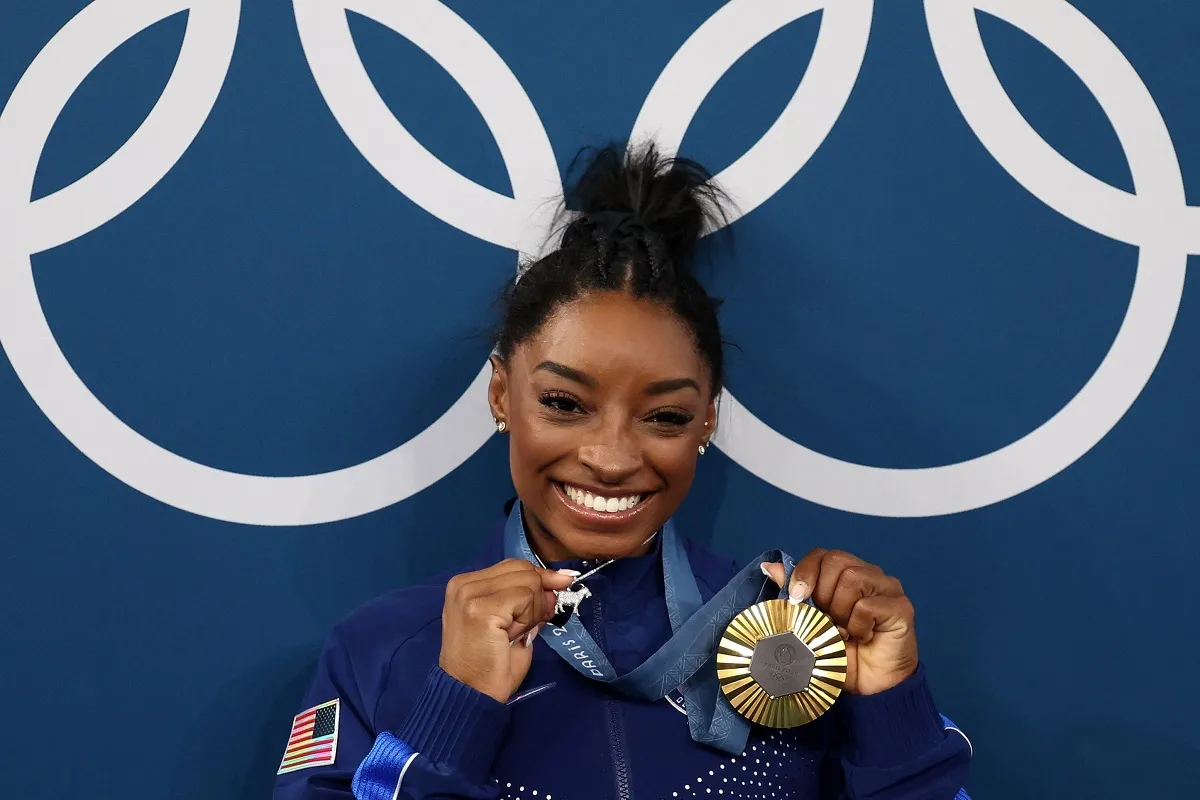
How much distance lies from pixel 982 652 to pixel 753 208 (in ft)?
2.77

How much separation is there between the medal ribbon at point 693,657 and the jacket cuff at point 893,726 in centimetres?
15

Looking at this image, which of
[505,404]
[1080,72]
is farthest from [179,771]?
[1080,72]

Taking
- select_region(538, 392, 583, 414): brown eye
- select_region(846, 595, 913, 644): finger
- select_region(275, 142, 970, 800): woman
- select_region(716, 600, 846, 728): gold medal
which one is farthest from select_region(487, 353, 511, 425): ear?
select_region(846, 595, 913, 644): finger

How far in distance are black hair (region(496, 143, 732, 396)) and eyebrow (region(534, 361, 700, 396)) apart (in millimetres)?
82

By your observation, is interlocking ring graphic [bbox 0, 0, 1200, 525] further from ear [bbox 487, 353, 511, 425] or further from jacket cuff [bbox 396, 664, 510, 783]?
jacket cuff [bbox 396, 664, 510, 783]

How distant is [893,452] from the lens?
216cm

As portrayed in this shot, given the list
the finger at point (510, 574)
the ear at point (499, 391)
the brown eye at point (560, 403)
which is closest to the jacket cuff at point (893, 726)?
the finger at point (510, 574)

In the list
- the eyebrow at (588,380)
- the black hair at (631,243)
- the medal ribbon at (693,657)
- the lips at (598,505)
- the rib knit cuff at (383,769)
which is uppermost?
the black hair at (631,243)

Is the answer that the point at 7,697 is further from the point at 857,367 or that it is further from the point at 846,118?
the point at 846,118

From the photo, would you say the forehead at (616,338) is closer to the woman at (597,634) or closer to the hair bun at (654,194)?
the woman at (597,634)

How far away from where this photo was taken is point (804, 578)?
170 cm

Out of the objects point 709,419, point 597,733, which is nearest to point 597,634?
point 597,733

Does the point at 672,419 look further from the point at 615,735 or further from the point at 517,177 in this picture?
the point at 517,177

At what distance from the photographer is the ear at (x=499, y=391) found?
1.87 metres
